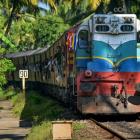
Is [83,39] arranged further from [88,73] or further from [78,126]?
[78,126]

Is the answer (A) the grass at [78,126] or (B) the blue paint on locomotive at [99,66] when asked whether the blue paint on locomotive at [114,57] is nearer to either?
(B) the blue paint on locomotive at [99,66]

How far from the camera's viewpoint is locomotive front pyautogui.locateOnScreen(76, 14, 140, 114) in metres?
18.9

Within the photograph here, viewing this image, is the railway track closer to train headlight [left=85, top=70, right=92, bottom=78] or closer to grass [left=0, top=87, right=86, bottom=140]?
grass [left=0, top=87, right=86, bottom=140]

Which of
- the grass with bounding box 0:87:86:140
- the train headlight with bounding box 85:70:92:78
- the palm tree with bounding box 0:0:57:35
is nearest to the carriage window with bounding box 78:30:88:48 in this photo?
the train headlight with bounding box 85:70:92:78

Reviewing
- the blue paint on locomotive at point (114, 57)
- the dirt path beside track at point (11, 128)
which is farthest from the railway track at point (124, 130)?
the dirt path beside track at point (11, 128)

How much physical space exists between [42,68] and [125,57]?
14.3m

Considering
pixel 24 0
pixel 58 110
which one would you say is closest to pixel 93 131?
pixel 58 110

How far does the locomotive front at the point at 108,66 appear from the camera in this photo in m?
18.9

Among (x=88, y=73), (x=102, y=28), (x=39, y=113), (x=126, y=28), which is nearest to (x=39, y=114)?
(x=39, y=113)

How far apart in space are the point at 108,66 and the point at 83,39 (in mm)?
1275

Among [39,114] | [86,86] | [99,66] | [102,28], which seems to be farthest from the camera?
[39,114]

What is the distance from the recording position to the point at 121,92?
19047 mm

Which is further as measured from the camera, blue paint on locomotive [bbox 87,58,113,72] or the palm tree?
the palm tree

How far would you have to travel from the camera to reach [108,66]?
1933 cm
